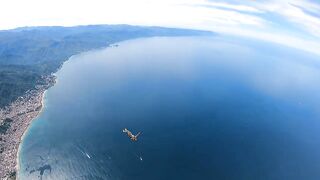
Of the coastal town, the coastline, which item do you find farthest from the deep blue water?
the coastal town

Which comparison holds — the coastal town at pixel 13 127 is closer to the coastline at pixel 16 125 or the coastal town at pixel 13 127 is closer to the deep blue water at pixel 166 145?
the coastline at pixel 16 125

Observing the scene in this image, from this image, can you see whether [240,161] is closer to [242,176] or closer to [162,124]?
[242,176]

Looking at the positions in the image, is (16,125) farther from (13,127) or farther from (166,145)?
(166,145)

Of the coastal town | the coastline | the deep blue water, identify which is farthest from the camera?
the deep blue water

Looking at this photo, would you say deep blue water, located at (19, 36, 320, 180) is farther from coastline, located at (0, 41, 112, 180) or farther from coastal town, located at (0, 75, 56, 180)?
coastal town, located at (0, 75, 56, 180)

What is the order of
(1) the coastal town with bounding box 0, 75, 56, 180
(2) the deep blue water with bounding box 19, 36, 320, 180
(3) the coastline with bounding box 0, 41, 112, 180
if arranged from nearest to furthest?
(3) the coastline with bounding box 0, 41, 112, 180
(1) the coastal town with bounding box 0, 75, 56, 180
(2) the deep blue water with bounding box 19, 36, 320, 180

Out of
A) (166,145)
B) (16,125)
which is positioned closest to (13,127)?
(16,125)

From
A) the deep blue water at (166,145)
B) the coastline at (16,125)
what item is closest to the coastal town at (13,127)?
the coastline at (16,125)

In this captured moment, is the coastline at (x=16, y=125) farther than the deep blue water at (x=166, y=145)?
No
